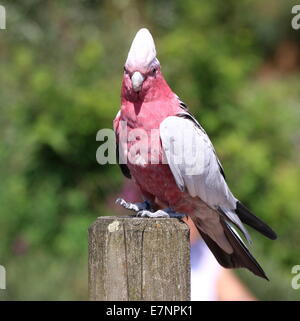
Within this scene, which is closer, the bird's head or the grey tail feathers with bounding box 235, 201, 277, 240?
the bird's head

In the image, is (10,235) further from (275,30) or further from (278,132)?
(275,30)

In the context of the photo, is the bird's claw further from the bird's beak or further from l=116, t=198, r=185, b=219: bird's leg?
the bird's beak

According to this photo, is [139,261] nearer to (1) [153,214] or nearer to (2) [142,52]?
(1) [153,214]

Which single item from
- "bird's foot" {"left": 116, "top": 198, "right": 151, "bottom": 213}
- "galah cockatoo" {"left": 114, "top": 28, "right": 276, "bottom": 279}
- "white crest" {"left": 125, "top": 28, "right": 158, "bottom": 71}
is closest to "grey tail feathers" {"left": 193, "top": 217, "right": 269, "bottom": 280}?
"galah cockatoo" {"left": 114, "top": 28, "right": 276, "bottom": 279}

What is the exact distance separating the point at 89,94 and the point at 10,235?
143 cm

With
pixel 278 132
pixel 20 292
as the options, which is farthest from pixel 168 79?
pixel 20 292

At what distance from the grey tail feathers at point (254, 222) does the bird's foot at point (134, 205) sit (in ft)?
1.38

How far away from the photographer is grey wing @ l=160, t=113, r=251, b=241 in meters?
2.58

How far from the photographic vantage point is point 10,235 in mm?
5758

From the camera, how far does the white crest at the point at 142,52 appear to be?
8.35 ft

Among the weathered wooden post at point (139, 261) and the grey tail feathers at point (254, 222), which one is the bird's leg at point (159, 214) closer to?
the weathered wooden post at point (139, 261)

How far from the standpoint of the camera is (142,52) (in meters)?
2.57

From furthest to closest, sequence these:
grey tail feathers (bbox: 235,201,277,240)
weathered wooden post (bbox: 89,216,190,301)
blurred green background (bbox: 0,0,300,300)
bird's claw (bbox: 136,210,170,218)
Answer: blurred green background (bbox: 0,0,300,300) < grey tail feathers (bbox: 235,201,277,240) < bird's claw (bbox: 136,210,170,218) < weathered wooden post (bbox: 89,216,190,301)

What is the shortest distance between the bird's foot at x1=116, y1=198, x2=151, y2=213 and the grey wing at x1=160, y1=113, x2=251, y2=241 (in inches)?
7.3
